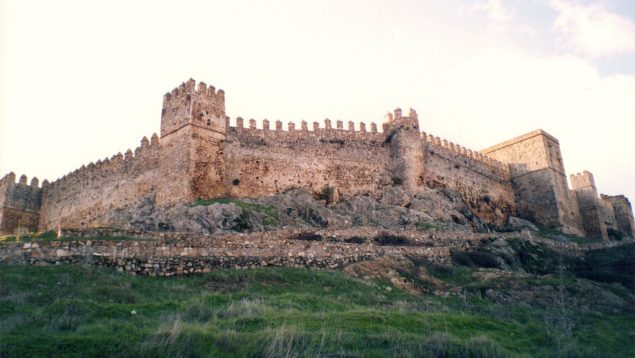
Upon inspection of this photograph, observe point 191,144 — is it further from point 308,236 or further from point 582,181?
point 582,181

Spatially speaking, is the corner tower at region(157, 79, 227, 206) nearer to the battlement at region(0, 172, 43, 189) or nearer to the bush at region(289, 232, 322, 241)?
the bush at region(289, 232, 322, 241)

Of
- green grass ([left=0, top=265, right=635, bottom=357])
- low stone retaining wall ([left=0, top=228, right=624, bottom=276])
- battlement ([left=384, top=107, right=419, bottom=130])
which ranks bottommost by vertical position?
green grass ([left=0, top=265, right=635, bottom=357])

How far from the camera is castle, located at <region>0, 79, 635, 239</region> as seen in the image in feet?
94.3

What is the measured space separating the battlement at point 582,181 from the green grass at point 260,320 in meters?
38.1

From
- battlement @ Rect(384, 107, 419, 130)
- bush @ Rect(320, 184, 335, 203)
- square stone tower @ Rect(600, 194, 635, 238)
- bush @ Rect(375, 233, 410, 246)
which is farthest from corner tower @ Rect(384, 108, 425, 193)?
square stone tower @ Rect(600, 194, 635, 238)

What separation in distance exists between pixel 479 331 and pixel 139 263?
10.00m

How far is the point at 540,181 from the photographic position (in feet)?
150

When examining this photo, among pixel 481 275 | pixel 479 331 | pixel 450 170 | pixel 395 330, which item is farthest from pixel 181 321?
pixel 450 170

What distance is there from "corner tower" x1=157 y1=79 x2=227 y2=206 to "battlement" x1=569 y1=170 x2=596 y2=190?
37.8 m

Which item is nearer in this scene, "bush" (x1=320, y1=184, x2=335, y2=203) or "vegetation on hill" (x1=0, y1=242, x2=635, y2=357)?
"vegetation on hill" (x1=0, y1=242, x2=635, y2=357)

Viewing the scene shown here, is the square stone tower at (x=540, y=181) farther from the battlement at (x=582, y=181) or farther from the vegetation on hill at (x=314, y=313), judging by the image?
the vegetation on hill at (x=314, y=313)

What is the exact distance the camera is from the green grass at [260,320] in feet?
31.8

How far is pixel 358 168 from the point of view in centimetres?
3478

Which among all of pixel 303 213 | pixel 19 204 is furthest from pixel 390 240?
pixel 19 204
